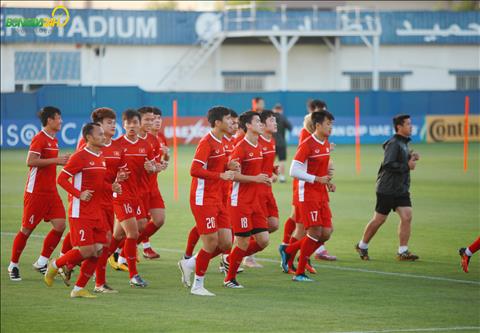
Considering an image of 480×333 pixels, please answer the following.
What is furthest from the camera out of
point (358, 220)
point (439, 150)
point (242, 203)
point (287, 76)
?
point (287, 76)

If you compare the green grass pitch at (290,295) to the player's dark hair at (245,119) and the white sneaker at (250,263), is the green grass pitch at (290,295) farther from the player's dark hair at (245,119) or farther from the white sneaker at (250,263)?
the player's dark hair at (245,119)

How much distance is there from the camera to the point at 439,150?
4231 centimetres

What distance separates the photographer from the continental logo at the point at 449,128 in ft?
155

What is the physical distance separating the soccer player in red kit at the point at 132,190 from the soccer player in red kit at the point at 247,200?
1.22 meters

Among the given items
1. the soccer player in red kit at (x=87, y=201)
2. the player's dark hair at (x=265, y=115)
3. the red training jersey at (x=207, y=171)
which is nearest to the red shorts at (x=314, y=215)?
the player's dark hair at (x=265, y=115)

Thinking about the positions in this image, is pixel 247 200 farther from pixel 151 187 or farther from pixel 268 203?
pixel 151 187

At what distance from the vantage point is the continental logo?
1865 inches

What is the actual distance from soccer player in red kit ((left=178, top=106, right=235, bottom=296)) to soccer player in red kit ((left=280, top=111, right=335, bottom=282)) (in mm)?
1255

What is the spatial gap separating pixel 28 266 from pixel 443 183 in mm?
15897

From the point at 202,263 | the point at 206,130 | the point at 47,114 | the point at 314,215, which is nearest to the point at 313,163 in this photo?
the point at 314,215

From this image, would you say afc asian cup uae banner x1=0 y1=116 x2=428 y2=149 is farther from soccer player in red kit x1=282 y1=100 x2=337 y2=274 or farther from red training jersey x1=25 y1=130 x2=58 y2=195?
red training jersey x1=25 y1=130 x2=58 y2=195

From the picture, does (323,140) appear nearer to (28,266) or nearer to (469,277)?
(469,277)

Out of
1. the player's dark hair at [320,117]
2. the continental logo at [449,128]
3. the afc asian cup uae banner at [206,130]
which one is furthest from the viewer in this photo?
the continental logo at [449,128]

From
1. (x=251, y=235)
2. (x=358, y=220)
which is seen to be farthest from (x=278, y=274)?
(x=358, y=220)
